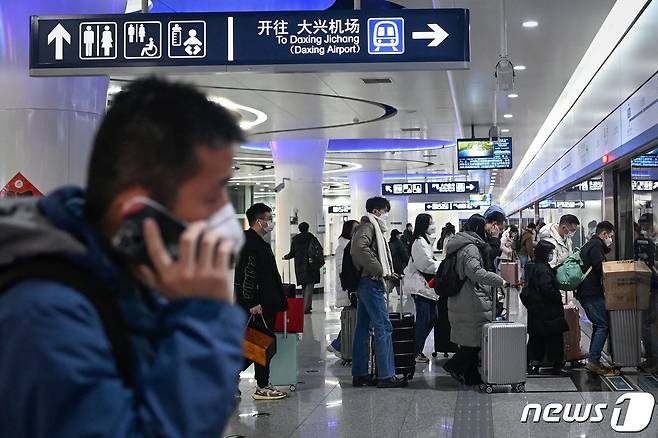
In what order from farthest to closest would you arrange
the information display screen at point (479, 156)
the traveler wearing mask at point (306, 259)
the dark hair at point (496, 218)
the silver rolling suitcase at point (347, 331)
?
the information display screen at point (479, 156)
the traveler wearing mask at point (306, 259)
the silver rolling suitcase at point (347, 331)
the dark hair at point (496, 218)

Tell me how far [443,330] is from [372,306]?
178 centimetres

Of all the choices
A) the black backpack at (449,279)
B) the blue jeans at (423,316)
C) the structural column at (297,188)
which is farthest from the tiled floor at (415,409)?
the structural column at (297,188)

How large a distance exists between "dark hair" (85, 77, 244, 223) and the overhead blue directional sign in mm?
4134

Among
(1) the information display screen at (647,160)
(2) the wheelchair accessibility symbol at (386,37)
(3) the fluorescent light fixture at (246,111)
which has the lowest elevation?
(1) the information display screen at (647,160)

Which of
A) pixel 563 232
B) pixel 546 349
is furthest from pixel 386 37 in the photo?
pixel 563 232

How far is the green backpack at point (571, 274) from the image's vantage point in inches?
333

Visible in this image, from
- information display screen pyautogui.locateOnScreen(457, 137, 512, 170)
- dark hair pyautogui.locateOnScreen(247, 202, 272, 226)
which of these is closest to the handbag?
dark hair pyautogui.locateOnScreen(247, 202, 272, 226)

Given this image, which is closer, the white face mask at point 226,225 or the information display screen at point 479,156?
the white face mask at point 226,225

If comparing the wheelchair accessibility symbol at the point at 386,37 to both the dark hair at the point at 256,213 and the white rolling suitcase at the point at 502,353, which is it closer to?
the dark hair at the point at 256,213

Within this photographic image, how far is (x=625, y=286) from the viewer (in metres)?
8.14

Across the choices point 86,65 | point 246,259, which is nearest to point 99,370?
point 86,65

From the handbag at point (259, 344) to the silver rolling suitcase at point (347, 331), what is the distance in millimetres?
1984

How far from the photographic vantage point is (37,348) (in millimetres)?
1026

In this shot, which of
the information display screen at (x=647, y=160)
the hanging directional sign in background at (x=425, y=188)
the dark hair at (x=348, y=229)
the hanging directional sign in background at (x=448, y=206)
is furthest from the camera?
the hanging directional sign in background at (x=448, y=206)
